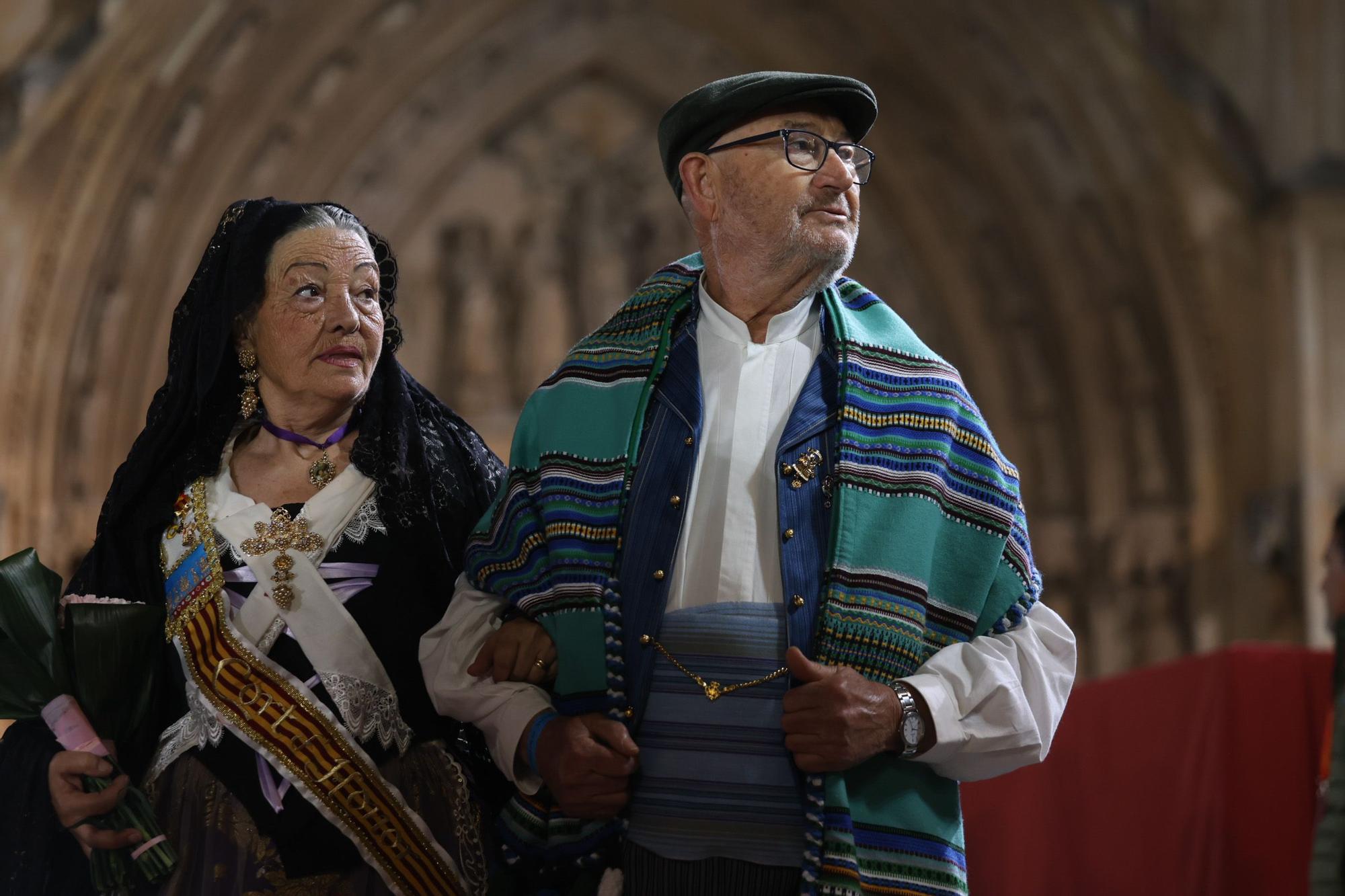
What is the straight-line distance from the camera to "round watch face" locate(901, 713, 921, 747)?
1.77 metres

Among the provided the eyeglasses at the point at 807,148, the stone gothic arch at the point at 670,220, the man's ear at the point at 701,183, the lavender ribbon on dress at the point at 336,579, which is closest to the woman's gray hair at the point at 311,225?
the lavender ribbon on dress at the point at 336,579

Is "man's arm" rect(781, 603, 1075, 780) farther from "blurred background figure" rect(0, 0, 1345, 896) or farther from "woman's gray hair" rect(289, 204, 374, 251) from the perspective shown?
"blurred background figure" rect(0, 0, 1345, 896)

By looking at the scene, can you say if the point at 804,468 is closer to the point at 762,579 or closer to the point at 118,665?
the point at 762,579

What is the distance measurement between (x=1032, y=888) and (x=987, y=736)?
1.51m

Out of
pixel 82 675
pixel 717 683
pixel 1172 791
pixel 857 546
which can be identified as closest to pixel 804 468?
pixel 857 546

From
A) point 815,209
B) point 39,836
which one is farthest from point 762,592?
point 39,836

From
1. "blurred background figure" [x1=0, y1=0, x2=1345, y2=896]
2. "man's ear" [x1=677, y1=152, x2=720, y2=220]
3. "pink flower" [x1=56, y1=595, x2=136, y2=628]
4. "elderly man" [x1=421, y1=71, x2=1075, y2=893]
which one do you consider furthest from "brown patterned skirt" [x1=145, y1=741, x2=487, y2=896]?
"blurred background figure" [x1=0, y1=0, x2=1345, y2=896]

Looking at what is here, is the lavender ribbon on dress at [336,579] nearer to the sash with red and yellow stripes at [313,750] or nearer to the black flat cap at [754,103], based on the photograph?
the sash with red and yellow stripes at [313,750]

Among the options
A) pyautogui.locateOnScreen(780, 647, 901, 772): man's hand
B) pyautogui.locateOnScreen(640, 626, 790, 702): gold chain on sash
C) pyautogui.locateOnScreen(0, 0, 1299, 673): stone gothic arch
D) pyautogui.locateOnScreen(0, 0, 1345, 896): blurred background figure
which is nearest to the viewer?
pyautogui.locateOnScreen(780, 647, 901, 772): man's hand

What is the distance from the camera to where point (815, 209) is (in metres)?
2.04

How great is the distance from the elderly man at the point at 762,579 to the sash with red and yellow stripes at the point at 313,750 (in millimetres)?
126

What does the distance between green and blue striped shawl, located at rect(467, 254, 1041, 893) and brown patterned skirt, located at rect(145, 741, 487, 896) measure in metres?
0.11

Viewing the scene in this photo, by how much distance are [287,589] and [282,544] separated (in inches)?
2.3

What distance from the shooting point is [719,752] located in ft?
6.12
